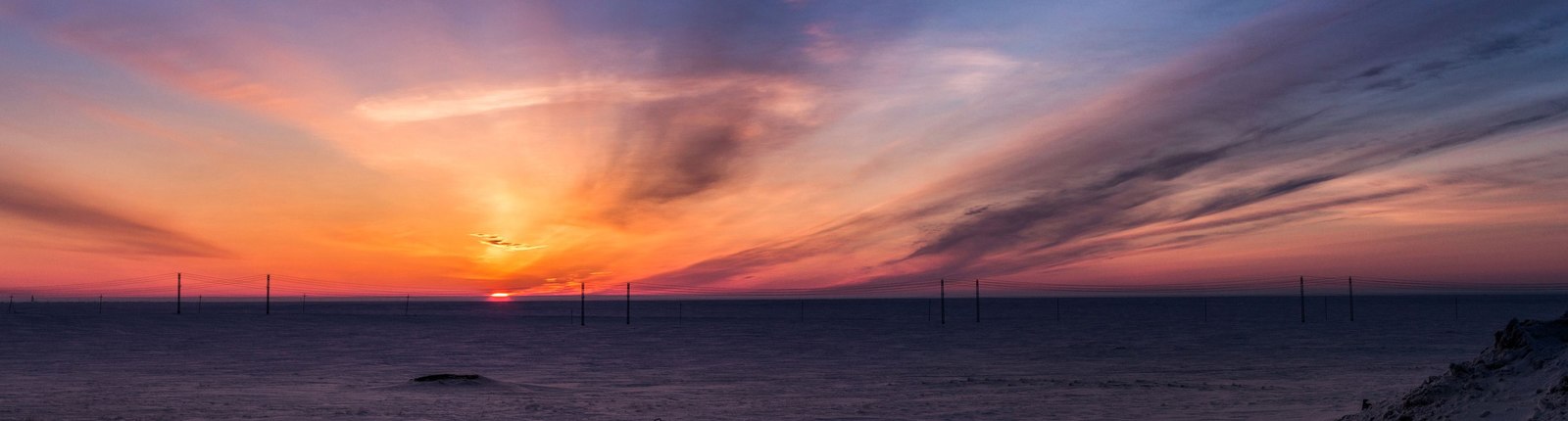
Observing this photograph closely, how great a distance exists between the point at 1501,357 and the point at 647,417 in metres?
15.7

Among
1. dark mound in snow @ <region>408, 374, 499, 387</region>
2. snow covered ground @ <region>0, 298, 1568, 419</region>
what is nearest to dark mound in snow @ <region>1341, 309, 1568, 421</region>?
snow covered ground @ <region>0, 298, 1568, 419</region>

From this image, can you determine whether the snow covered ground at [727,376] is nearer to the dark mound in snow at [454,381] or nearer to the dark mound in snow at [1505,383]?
the dark mound in snow at [454,381]

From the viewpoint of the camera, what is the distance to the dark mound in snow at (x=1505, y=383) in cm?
1160

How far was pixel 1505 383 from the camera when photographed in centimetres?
1245

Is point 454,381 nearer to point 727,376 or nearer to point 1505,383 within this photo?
point 727,376

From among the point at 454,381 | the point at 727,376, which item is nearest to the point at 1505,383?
the point at 454,381

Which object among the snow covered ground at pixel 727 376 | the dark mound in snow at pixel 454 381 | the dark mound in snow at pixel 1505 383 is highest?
the dark mound in snow at pixel 1505 383

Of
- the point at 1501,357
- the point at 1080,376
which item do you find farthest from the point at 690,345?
the point at 1501,357

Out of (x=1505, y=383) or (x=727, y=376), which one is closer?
(x=1505, y=383)

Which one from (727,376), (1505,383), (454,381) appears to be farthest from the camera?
(727,376)

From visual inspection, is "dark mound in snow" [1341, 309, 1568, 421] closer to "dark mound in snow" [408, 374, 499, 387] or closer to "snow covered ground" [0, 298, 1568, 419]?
"snow covered ground" [0, 298, 1568, 419]

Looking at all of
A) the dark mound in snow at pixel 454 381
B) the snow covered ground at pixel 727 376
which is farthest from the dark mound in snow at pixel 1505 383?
the dark mound in snow at pixel 454 381

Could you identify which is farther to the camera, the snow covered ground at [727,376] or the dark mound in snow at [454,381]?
the dark mound in snow at [454,381]

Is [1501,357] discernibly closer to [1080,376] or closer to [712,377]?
[1080,376]
